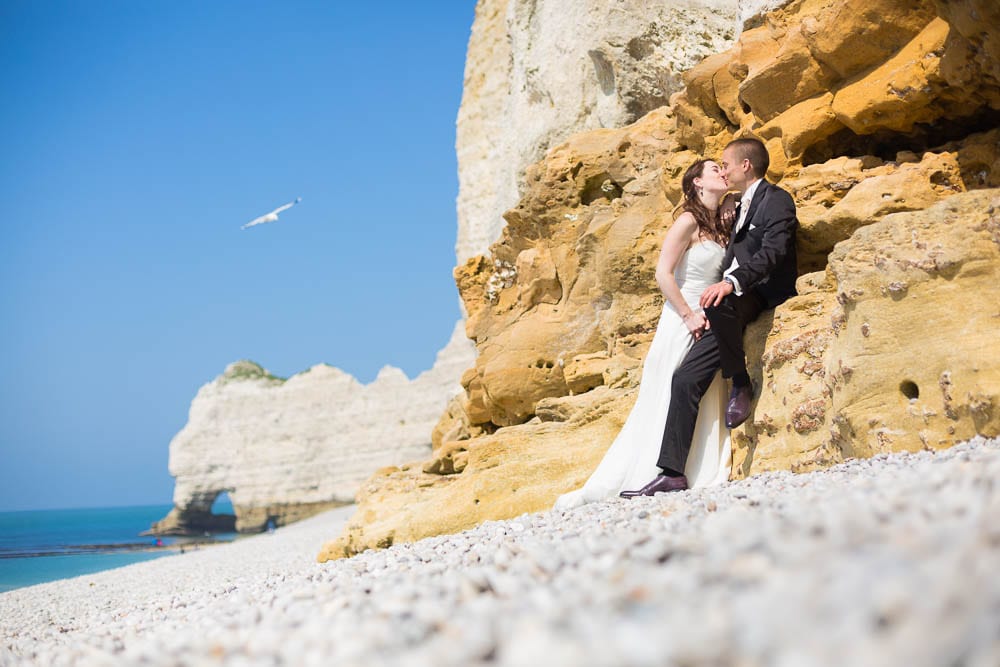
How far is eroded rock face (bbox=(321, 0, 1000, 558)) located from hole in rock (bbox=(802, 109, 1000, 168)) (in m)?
0.02

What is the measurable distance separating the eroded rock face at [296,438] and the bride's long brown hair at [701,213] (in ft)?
137

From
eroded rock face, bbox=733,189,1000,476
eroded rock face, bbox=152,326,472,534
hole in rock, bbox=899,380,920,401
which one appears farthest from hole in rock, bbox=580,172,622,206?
eroded rock face, bbox=152,326,472,534

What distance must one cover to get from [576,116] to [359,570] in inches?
458

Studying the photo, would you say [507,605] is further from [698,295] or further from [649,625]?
[698,295]

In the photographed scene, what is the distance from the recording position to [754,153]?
6230 mm

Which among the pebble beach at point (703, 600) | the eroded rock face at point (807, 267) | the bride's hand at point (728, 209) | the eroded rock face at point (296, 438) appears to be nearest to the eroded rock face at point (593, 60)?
the eroded rock face at point (807, 267)

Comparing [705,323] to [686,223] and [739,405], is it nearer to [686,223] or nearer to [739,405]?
[739,405]

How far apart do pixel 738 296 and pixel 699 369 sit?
25.7 inches

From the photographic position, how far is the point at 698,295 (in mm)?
6336

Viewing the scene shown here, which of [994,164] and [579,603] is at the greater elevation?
[994,164]

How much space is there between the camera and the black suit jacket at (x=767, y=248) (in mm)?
5859

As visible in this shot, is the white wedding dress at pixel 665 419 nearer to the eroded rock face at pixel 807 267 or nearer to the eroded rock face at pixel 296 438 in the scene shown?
the eroded rock face at pixel 807 267

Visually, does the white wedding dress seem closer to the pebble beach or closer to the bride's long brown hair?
the bride's long brown hair

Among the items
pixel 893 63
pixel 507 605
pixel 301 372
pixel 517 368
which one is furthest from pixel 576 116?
pixel 301 372
